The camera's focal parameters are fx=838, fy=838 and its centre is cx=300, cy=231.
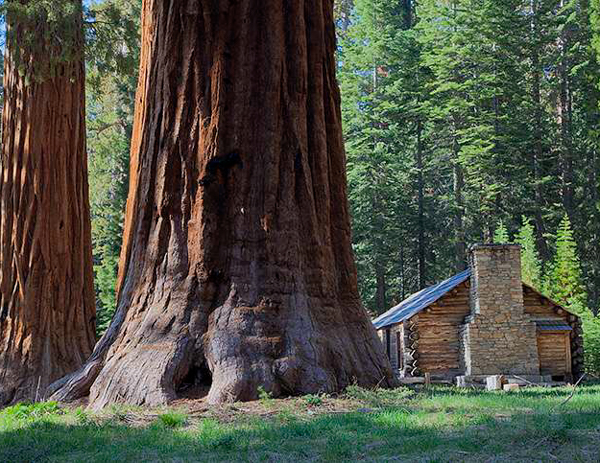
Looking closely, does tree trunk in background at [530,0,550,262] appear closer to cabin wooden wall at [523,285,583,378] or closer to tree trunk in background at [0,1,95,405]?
cabin wooden wall at [523,285,583,378]

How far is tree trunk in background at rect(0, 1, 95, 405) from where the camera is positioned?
12172 millimetres

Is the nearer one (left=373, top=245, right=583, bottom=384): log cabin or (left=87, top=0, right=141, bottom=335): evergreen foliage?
(left=373, top=245, right=583, bottom=384): log cabin

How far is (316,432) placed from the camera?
5609 mm

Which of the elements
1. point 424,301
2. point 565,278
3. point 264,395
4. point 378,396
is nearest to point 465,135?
point 565,278

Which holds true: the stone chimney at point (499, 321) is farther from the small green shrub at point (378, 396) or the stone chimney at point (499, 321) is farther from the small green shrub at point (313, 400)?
the small green shrub at point (313, 400)

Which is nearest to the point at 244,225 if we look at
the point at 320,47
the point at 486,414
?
the point at 320,47

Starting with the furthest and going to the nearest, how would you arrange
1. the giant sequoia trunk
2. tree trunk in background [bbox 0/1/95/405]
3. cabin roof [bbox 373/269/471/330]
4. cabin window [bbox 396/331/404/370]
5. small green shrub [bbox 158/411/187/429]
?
cabin window [bbox 396/331/404/370], cabin roof [bbox 373/269/471/330], tree trunk in background [bbox 0/1/95/405], the giant sequoia trunk, small green shrub [bbox 158/411/187/429]

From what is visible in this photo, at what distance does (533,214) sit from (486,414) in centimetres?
4097

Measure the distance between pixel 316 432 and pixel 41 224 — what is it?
318 inches

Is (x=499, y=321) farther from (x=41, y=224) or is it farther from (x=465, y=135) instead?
(x=465, y=135)

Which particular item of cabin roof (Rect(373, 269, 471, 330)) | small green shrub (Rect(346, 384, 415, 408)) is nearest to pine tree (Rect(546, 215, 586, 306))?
cabin roof (Rect(373, 269, 471, 330))

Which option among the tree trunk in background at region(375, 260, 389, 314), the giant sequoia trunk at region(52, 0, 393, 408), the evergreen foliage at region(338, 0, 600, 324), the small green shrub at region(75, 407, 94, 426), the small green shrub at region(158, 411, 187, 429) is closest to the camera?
the small green shrub at region(158, 411, 187, 429)

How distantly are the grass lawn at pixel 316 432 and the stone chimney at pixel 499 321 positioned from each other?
19541 millimetres

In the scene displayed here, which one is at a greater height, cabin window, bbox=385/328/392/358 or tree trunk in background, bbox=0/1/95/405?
tree trunk in background, bbox=0/1/95/405
